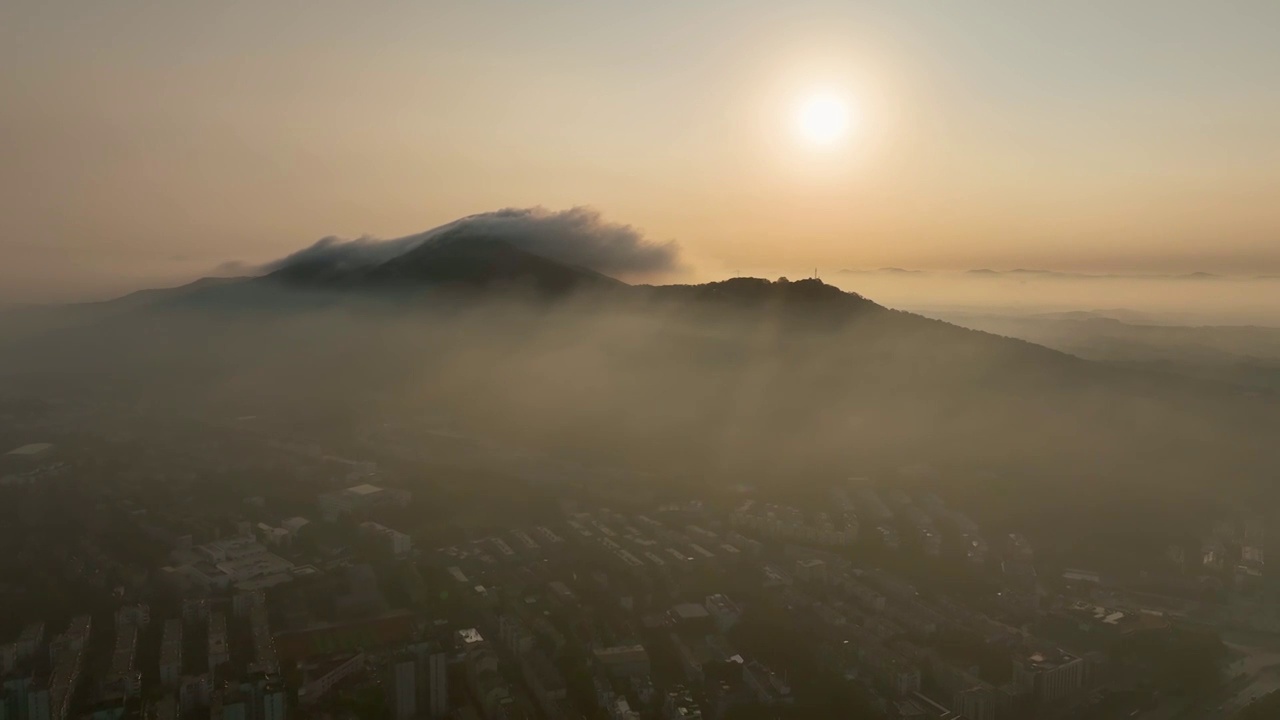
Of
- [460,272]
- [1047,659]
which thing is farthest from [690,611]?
[460,272]

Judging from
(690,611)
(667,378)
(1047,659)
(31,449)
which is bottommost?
(1047,659)

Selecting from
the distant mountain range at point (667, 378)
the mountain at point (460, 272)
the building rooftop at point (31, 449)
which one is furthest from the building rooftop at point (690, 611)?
the mountain at point (460, 272)

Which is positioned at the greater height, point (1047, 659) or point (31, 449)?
point (31, 449)

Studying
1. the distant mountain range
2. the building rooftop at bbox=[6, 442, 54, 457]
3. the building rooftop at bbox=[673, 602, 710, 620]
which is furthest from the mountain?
the building rooftop at bbox=[673, 602, 710, 620]

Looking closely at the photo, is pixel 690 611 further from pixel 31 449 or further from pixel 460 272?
pixel 460 272

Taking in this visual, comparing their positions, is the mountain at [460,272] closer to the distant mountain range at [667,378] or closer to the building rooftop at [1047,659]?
the distant mountain range at [667,378]

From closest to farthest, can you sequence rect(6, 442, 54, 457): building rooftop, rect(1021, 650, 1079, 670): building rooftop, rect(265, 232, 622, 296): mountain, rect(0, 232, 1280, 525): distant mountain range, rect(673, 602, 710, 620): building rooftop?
rect(1021, 650, 1079, 670): building rooftop < rect(673, 602, 710, 620): building rooftop < rect(6, 442, 54, 457): building rooftop < rect(0, 232, 1280, 525): distant mountain range < rect(265, 232, 622, 296): mountain

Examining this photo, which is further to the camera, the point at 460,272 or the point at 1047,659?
the point at 460,272

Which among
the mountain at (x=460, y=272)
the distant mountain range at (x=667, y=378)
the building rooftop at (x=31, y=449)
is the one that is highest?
the mountain at (x=460, y=272)

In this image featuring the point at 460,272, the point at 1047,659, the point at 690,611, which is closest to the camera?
the point at 1047,659

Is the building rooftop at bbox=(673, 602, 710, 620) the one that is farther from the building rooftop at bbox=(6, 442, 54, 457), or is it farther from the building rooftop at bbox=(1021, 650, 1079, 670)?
the building rooftop at bbox=(6, 442, 54, 457)

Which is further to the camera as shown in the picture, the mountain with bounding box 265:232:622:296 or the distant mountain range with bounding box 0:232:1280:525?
the mountain with bounding box 265:232:622:296

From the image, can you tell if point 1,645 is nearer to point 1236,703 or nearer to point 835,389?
point 1236,703
